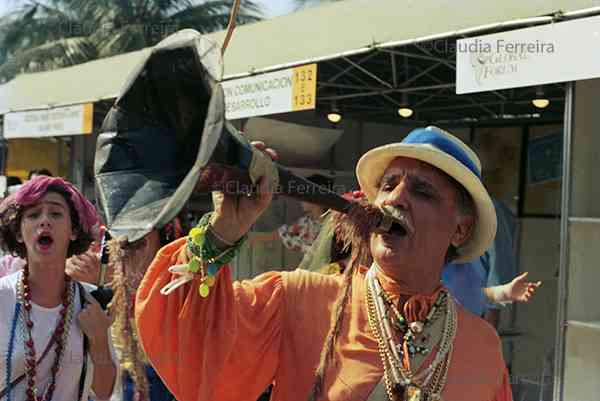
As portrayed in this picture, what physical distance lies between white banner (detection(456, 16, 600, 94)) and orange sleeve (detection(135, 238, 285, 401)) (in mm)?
2806

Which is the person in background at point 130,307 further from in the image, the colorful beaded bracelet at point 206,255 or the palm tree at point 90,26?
the palm tree at point 90,26

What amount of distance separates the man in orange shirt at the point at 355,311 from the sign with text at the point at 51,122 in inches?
247

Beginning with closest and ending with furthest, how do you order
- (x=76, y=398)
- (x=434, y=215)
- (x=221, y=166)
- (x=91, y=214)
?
(x=221, y=166) → (x=434, y=215) → (x=76, y=398) → (x=91, y=214)

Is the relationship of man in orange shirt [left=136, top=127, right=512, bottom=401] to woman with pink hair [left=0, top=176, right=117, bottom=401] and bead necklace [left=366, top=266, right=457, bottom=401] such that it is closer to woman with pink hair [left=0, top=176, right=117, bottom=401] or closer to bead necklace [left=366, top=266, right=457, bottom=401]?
bead necklace [left=366, top=266, right=457, bottom=401]

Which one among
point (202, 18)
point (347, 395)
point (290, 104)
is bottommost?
point (347, 395)

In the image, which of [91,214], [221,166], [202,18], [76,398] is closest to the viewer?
[221,166]

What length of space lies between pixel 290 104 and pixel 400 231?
372cm

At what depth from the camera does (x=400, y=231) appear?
212 cm

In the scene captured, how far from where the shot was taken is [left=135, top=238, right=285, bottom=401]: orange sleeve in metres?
1.81

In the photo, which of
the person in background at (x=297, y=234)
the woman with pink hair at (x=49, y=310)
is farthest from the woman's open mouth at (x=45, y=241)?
the person in background at (x=297, y=234)

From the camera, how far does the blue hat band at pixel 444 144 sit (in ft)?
7.47

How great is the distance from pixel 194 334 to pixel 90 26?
86.2 ft

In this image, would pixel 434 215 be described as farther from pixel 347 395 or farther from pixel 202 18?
pixel 202 18

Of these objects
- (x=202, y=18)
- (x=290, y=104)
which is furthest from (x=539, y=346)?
(x=202, y=18)
